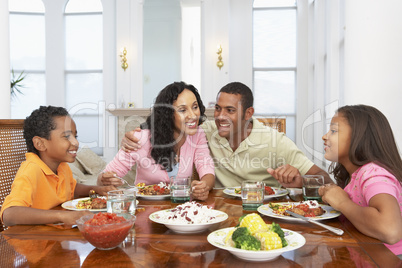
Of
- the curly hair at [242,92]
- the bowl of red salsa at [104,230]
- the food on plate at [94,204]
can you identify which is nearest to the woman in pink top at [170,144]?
the curly hair at [242,92]

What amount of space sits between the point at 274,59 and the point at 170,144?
4194 mm

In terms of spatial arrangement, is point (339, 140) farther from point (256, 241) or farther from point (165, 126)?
point (165, 126)

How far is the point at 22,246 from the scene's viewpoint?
98 centimetres

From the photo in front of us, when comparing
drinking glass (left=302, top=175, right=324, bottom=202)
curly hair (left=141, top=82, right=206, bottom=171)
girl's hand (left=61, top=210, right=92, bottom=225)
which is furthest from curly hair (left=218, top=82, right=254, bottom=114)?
girl's hand (left=61, top=210, right=92, bottom=225)

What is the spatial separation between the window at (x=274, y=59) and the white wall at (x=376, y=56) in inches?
110

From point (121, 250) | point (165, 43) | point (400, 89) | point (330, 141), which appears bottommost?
point (121, 250)

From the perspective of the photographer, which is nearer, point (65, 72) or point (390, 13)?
point (390, 13)

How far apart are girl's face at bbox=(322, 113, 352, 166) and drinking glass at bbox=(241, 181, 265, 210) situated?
1.26 feet

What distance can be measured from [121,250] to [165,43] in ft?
17.1

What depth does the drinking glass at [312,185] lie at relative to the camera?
152 cm

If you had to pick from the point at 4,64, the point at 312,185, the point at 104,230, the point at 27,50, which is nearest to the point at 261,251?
the point at 104,230

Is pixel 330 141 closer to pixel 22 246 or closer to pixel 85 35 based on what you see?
pixel 22 246

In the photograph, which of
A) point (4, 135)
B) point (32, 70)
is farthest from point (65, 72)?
point (4, 135)

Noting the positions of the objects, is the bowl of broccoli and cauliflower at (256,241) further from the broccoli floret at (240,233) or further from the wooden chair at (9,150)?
the wooden chair at (9,150)
